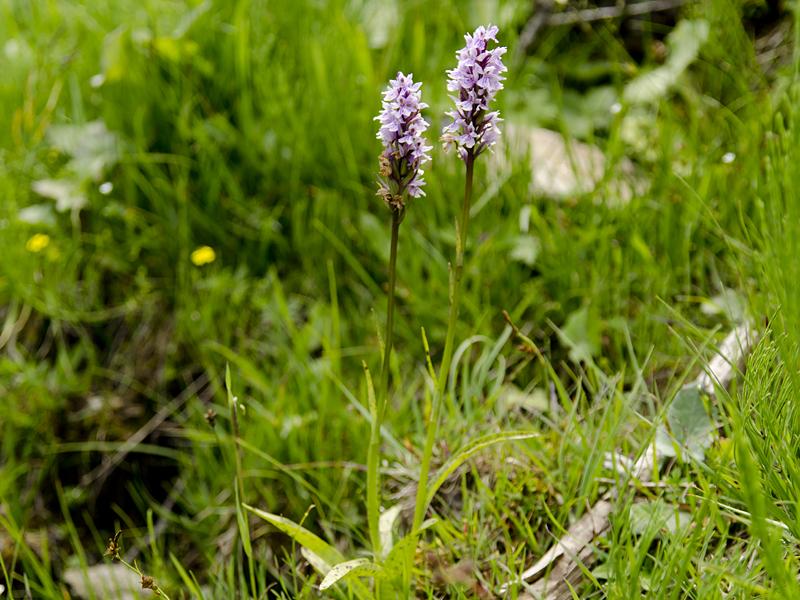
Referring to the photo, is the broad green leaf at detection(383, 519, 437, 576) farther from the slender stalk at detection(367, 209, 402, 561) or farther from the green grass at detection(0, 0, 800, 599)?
the green grass at detection(0, 0, 800, 599)

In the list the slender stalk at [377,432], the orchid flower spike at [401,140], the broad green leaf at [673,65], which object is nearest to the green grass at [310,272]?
the broad green leaf at [673,65]

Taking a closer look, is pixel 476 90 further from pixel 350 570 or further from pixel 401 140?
pixel 350 570

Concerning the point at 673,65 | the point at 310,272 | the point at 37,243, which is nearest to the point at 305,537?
the point at 310,272

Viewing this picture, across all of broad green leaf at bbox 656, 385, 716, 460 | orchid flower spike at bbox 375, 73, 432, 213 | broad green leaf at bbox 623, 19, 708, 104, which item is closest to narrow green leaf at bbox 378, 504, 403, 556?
broad green leaf at bbox 656, 385, 716, 460

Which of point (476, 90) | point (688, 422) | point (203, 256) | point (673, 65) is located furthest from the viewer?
point (673, 65)

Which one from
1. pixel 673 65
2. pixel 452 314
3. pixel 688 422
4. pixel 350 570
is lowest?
pixel 350 570

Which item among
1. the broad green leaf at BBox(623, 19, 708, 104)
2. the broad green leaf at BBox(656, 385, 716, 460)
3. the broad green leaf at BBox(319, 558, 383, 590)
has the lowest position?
the broad green leaf at BBox(319, 558, 383, 590)

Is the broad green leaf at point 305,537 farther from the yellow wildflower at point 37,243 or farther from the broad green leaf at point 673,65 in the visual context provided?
the broad green leaf at point 673,65

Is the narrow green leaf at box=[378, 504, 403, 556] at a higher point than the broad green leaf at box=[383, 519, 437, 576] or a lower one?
lower
